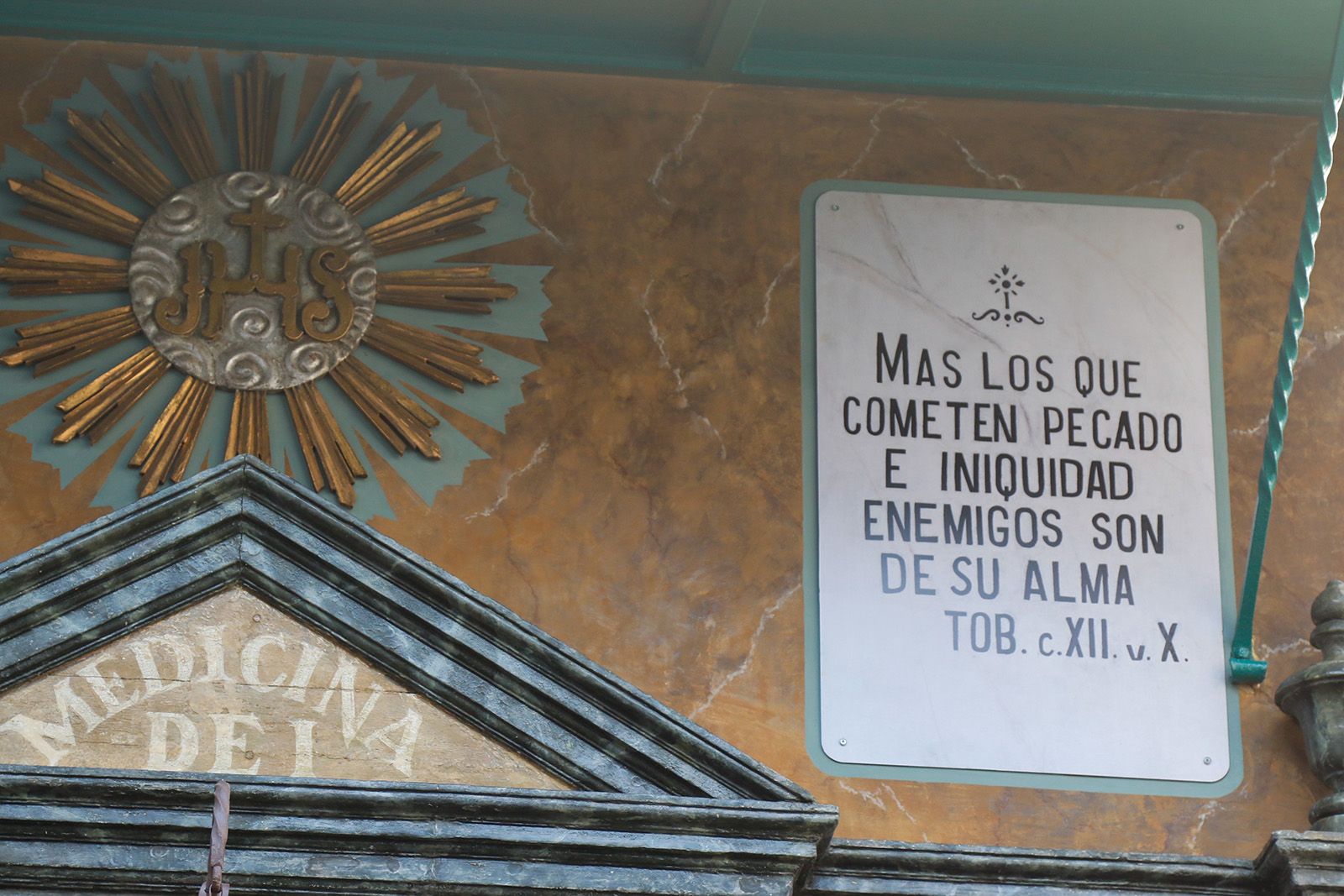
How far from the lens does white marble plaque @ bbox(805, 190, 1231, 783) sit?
458 centimetres

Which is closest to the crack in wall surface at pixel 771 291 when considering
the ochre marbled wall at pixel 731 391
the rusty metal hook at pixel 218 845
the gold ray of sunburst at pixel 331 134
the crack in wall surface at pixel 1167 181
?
the ochre marbled wall at pixel 731 391

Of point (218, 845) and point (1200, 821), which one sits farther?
point (1200, 821)

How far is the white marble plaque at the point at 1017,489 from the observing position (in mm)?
4578

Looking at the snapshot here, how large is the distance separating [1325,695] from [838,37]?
191 centimetres

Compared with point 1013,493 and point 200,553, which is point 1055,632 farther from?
point 200,553

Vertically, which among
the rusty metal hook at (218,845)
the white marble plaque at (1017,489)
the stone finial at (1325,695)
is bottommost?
the rusty metal hook at (218,845)

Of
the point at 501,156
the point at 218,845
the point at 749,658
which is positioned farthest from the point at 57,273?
the point at 218,845

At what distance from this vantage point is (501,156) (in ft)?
16.4

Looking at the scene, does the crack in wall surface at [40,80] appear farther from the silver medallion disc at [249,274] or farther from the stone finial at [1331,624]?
the stone finial at [1331,624]

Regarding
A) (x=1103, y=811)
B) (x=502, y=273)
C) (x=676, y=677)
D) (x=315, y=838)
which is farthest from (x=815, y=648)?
(x=315, y=838)

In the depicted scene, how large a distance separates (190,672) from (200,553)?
8.6 inches

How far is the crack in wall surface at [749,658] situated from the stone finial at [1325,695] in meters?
1.09

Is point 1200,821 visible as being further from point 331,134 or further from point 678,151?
point 331,134

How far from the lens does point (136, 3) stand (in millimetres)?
4961
